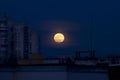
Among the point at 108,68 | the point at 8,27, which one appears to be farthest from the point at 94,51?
the point at 8,27

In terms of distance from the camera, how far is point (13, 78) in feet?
74.7

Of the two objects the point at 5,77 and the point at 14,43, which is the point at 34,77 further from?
the point at 14,43

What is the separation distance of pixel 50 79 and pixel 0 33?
47843 millimetres

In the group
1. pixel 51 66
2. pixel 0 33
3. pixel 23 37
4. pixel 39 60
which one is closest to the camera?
pixel 51 66

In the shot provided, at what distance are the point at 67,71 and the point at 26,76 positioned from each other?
2.21m

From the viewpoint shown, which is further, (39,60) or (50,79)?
(39,60)

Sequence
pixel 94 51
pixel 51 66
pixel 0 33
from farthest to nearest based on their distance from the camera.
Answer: pixel 0 33
pixel 94 51
pixel 51 66

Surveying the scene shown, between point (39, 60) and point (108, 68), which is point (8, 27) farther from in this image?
point (108, 68)

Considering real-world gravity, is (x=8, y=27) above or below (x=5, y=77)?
above

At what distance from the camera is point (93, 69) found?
2325cm

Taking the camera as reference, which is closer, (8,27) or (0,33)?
(8,27)

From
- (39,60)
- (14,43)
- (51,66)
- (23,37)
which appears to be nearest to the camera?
(51,66)

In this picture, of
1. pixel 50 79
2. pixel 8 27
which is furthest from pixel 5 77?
pixel 8 27

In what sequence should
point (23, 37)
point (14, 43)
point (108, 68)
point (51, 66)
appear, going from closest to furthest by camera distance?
point (51, 66) < point (108, 68) < point (14, 43) < point (23, 37)
